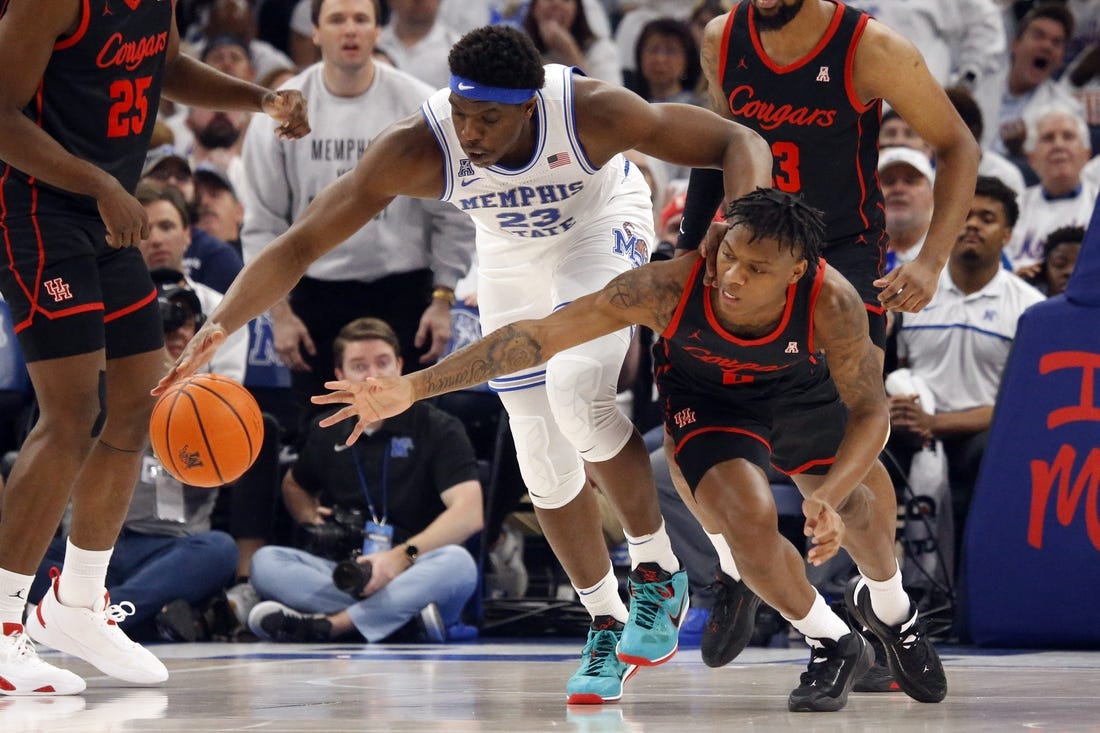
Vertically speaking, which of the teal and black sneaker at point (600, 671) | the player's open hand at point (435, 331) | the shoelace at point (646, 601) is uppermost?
the player's open hand at point (435, 331)

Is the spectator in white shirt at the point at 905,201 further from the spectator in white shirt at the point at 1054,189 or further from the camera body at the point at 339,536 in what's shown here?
the camera body at the point at 339,536

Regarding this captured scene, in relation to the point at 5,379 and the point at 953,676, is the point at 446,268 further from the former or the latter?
the point at 953,676

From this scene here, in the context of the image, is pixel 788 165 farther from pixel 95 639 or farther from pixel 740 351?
pixel 95 639

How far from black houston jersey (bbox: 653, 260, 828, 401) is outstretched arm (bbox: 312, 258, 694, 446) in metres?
0.06

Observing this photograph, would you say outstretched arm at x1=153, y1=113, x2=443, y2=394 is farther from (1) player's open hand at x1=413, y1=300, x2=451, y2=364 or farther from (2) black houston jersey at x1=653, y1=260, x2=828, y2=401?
(1) player's open hand at x1=413, y1=300, x2=451, y2=364

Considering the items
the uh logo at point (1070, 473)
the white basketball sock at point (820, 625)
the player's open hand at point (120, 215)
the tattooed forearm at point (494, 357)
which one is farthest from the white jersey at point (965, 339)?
the player's open hand at point (120, 215)

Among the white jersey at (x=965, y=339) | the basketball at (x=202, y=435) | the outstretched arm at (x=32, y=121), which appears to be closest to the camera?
the outstretched arm at (x=32, y=121)

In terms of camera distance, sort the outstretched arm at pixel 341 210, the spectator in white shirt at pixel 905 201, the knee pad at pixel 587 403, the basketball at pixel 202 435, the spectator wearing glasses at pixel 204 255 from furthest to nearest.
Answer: the spectator wearing glasses at pixel 204 255
the spectator in white shirt at pixel 905 201
the basketball at pixel 202 435
the knee pad at pixel 587 403
the outstretched arm at pixel 341 210

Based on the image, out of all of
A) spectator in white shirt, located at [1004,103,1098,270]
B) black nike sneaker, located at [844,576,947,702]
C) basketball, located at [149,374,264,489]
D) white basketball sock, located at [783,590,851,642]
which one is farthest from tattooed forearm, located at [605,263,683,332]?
spectator in white shirt, located at [1004,103,1098,270]

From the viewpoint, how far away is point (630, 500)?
4949 mm

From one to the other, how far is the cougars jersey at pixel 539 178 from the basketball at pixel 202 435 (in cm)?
103

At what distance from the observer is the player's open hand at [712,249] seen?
437cm

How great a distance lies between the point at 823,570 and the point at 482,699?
9.25 feet

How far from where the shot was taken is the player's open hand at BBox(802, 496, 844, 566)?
3.86m
